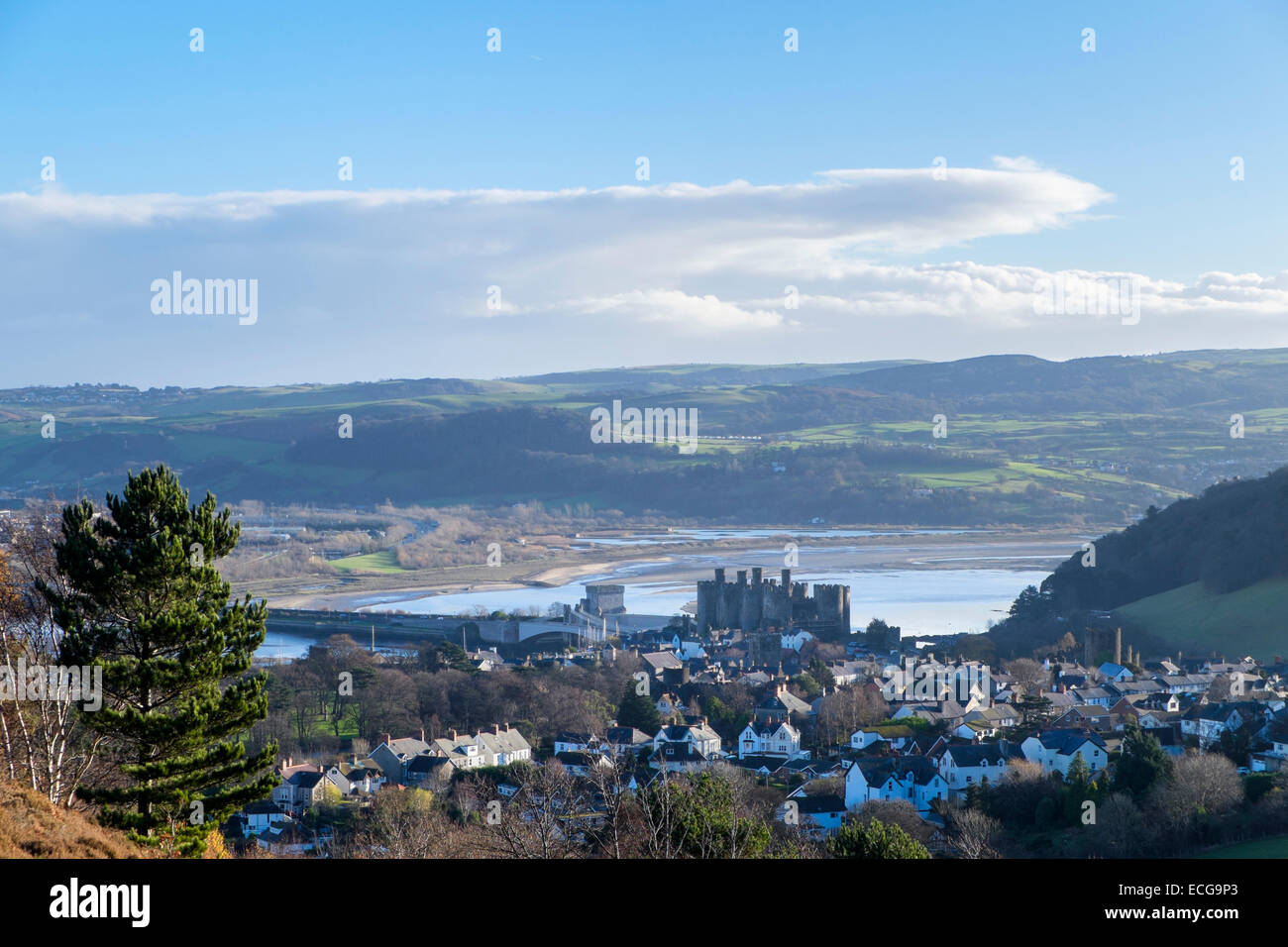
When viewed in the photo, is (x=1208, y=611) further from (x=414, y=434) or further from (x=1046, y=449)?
(x=414, y=434)

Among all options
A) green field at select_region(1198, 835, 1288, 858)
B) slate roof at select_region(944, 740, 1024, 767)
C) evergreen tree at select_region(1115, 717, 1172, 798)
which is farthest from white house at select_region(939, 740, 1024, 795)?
green field at select_region(1198, 835, 1288, 858)

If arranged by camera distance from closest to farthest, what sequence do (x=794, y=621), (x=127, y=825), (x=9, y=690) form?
(x=127, y=825) → (x=9, y=690) → (x=794, y=621)

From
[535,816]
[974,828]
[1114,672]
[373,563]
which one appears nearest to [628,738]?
[974,828]

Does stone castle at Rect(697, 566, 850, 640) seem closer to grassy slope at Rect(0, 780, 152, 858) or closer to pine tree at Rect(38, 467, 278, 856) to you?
pine tree at Rect(38, 467, 278, 856)

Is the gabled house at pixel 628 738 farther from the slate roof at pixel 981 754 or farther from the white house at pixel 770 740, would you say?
the slate roof at pixel 981 754

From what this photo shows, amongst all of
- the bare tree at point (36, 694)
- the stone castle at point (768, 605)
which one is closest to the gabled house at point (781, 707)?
the stone castle at point (768, 605)

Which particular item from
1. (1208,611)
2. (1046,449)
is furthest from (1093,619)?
(1046,449)
